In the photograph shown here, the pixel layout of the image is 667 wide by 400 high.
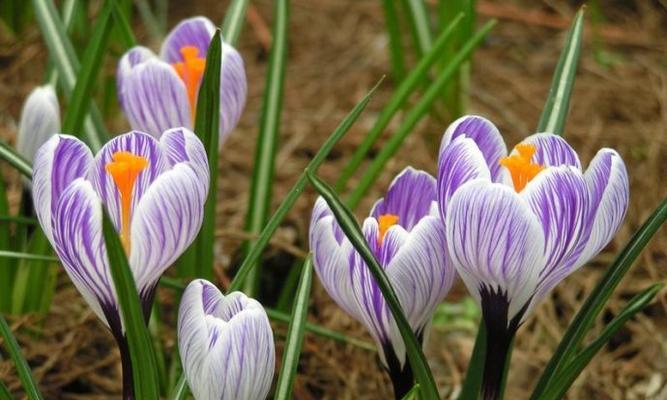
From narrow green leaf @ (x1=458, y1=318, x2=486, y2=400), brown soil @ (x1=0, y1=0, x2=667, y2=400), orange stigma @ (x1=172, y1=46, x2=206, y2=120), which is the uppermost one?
orange stigma @ (x1=172, y1=46, x2=206, y2=120)

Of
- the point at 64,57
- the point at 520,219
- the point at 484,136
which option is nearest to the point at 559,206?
the point at 520,219

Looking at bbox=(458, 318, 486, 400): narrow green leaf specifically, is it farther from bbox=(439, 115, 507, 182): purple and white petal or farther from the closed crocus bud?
the closed crocus bud

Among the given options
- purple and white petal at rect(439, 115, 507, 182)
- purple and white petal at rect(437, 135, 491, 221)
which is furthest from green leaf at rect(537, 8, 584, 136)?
purple and white petal at rect(437, 135, 491, 221)

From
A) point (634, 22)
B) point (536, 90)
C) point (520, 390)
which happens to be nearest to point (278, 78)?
point (520, 390)

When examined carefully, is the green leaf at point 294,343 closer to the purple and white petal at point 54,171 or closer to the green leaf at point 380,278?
the green leaf at point 380,278

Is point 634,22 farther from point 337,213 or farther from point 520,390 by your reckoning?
point 337,213

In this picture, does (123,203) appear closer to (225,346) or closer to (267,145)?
(225,346)

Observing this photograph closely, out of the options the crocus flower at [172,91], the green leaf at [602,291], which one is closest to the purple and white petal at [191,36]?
the crocus flower at [172,91]
